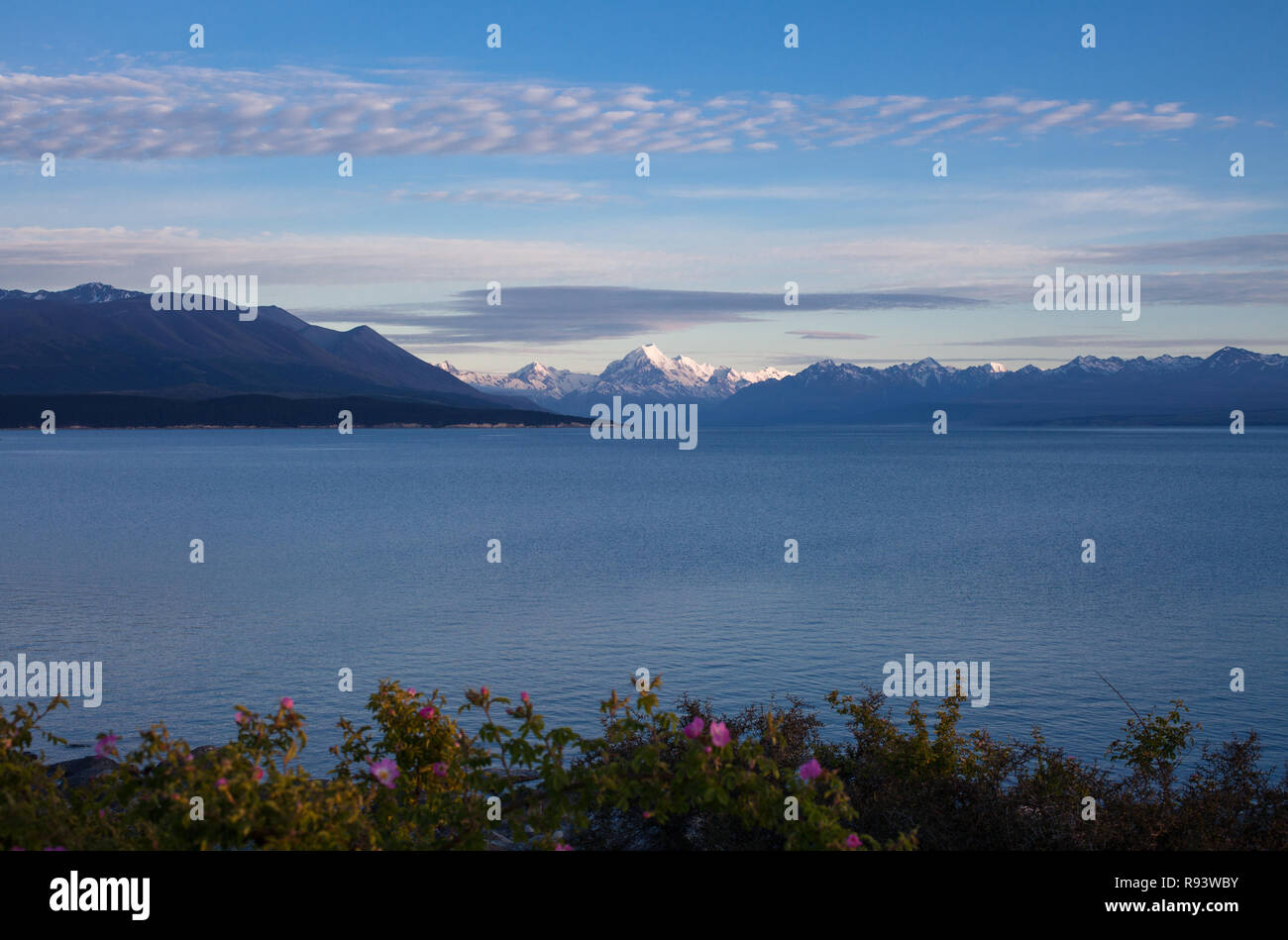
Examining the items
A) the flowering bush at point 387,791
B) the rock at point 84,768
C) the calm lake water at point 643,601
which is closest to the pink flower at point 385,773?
the flowering bush at point 387,791

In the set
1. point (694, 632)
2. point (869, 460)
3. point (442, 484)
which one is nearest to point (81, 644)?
point (694, 632)

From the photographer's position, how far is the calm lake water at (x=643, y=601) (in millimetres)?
25500

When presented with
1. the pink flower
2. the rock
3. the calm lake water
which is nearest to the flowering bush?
the pink flower

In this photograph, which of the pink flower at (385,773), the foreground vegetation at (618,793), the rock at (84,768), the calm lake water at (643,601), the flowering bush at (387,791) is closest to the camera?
the flowering bush at (387,791)

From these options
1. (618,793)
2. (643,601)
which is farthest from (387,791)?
(643,601)

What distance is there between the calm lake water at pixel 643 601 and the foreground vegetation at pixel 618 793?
7.85 metres

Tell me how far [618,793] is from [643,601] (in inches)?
1205

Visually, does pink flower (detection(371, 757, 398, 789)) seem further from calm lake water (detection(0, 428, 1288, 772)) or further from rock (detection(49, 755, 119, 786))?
calm lake water (detection(0, 428, 1288, 772))

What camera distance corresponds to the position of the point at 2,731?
324 inches

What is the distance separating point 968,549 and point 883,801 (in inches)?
1789

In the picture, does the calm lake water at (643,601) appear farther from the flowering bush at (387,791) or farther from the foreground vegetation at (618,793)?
the flowering bush at (387,791)

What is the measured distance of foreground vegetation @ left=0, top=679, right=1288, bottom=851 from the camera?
666 centimetres

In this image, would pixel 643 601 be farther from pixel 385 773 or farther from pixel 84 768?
pixel 385 773

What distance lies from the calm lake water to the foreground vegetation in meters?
7.85
